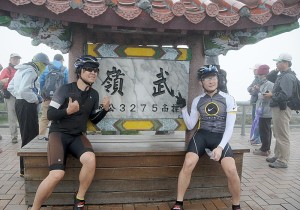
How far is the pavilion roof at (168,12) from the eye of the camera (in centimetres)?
293

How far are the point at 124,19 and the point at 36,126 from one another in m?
2.74

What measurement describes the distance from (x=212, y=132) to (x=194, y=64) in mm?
1056

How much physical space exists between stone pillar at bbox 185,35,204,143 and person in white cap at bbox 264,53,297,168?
2.07 m

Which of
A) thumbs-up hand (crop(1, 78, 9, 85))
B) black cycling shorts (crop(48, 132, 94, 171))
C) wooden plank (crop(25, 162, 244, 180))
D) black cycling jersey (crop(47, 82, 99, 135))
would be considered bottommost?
wooden plank (crop(25, 162, 244, 180))

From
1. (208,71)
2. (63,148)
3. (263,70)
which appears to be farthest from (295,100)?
(63,148)

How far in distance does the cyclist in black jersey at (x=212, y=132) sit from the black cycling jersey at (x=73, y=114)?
4.63 feet

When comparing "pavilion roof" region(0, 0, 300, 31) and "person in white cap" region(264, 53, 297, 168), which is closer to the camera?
"pavilion roof" region(0, 0, 300, 31)

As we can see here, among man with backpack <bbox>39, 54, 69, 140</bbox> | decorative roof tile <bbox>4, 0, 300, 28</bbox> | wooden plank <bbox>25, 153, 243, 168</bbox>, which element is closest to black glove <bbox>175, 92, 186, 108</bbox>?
wooden plank <bbox>25, 153, 243, 168</bbox>

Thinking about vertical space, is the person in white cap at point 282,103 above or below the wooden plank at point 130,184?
above

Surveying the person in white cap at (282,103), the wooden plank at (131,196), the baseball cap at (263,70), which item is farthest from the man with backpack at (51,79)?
the baseball cap at (263,70)

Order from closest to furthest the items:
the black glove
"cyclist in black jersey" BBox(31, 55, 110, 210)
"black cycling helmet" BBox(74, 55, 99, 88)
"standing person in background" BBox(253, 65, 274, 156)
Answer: "cyclist in black jersey" BBox(31, 55, 110, 210) < "black cycling helmet" BBox(74, 55, 99, 88) < the black glove < "standing person in background" BBox(253, 65, 274, 156)

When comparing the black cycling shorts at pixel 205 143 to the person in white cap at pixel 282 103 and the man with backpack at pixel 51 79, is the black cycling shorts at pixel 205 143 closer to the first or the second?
the person in white cap at pixel 282 103

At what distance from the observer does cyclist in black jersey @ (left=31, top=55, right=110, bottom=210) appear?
10.2 feet

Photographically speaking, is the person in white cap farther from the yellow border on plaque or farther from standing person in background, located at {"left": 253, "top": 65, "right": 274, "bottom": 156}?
the yellow border on plaque
